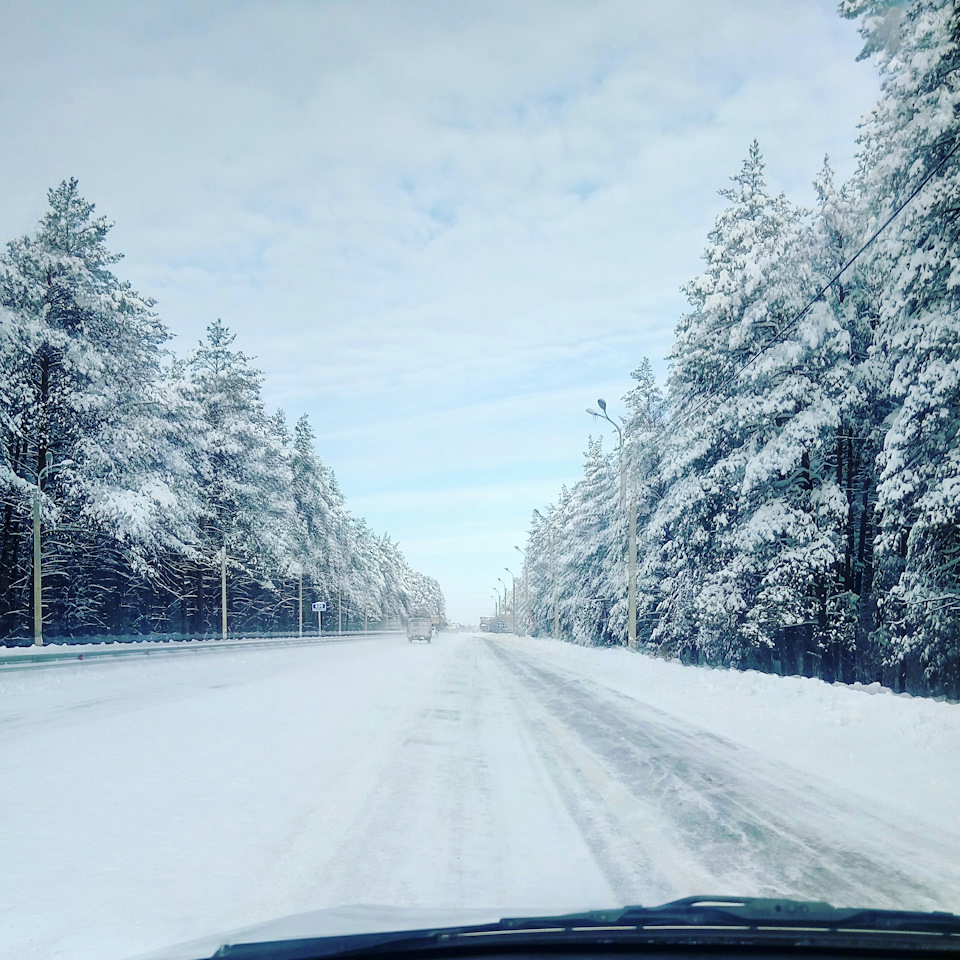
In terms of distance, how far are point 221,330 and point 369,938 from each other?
49.3 metres

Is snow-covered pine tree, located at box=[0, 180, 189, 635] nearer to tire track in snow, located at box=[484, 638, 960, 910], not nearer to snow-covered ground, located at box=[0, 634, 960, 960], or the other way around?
snow-covered ground, located at box=[0, 634, 960, 960]

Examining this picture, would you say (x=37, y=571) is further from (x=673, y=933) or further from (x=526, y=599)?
(x=526, y=599)

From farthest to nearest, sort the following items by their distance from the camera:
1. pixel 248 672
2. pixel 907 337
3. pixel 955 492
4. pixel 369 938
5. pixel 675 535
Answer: pixel 675 535 → pixel 248 672 → pixel 907 337 → pixel 955 492 → pixel 369 938

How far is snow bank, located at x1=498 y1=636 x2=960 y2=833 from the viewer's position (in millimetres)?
6922

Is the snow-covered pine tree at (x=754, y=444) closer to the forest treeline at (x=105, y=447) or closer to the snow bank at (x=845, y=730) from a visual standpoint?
the snow bank at (x=845, y=730)

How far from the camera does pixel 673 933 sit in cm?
276

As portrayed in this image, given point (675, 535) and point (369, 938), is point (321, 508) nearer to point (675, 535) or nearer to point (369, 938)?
point (675, 535)

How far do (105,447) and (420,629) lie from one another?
4181 centimetres

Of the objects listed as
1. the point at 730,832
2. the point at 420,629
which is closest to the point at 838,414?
the point at 730,832

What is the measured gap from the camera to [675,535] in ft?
94.9

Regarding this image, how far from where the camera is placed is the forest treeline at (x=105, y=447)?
31000 millimetres

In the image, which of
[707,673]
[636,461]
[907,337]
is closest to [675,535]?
[636,461]

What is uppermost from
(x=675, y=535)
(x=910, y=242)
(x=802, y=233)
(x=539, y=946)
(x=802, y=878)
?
(x=802, y=233)

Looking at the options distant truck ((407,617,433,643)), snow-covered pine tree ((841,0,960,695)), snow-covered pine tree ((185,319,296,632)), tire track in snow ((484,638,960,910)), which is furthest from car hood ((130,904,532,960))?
distant truck ((407,617,433,643))
